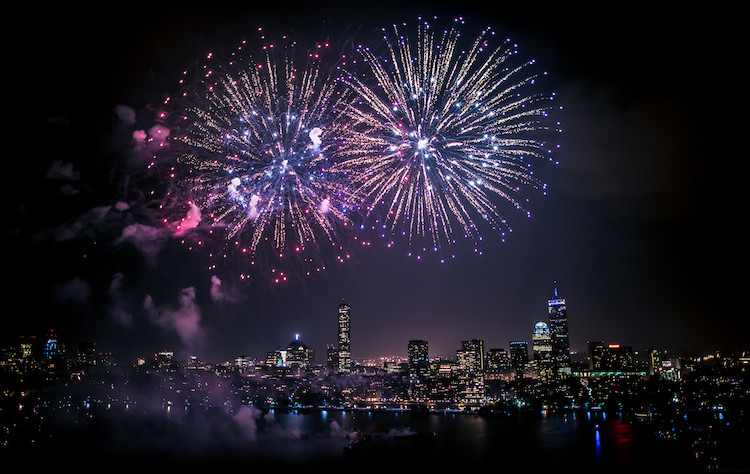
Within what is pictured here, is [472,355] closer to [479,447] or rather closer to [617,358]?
[617,358]

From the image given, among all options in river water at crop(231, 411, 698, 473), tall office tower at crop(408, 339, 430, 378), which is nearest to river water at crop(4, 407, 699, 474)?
river water at crop(231, 411, 698, 473)

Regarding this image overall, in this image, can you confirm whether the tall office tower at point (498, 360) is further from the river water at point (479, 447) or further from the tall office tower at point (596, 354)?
the river water at point (479, 447)

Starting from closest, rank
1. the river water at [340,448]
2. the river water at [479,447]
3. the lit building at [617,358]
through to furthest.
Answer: the river water at [340,448], the river water at [479,447], the lit building at [617,358]

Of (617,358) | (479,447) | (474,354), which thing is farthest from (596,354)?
(479,447)

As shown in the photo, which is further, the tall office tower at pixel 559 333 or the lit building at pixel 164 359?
the tall office tower at pixel 559 333

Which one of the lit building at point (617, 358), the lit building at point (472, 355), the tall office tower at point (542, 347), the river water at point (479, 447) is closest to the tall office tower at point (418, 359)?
the lit building at point (472, 355)
